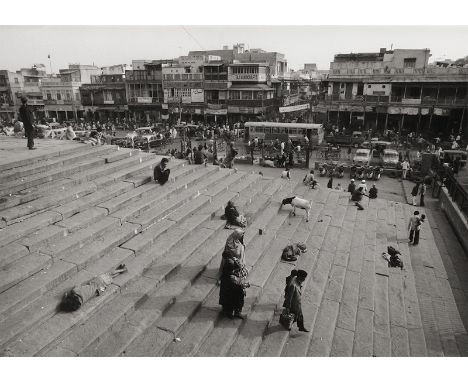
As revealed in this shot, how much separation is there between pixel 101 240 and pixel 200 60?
38848 millimetres

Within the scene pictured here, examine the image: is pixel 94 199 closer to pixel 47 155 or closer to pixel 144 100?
pixel 47 155

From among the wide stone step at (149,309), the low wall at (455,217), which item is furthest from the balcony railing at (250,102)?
the wide stone step at (149,309)

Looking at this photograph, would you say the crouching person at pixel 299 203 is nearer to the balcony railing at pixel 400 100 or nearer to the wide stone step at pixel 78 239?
A: the wide stone step at pixel 78 239

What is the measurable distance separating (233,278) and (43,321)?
2932mm

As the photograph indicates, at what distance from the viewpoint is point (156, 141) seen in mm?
28516

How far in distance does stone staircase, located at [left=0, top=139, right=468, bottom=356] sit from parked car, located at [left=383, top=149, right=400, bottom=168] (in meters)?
11.8

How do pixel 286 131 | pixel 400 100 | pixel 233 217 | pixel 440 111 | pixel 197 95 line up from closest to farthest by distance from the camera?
pixel 233 217, pixel 286 131, pixel 440 111, pixel 400 100, pixel 197 95

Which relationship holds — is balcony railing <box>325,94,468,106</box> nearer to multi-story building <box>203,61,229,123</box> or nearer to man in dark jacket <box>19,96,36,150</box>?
multi-story building <box>203,61,229,123</box>

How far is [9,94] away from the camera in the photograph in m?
51.7

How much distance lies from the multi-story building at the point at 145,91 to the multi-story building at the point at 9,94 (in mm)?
20261

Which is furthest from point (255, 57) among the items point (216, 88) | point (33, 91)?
point (33, 91)

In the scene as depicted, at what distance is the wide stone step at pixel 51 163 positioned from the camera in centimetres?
791

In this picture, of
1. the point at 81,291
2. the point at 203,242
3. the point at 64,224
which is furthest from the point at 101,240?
the point at 203,242
